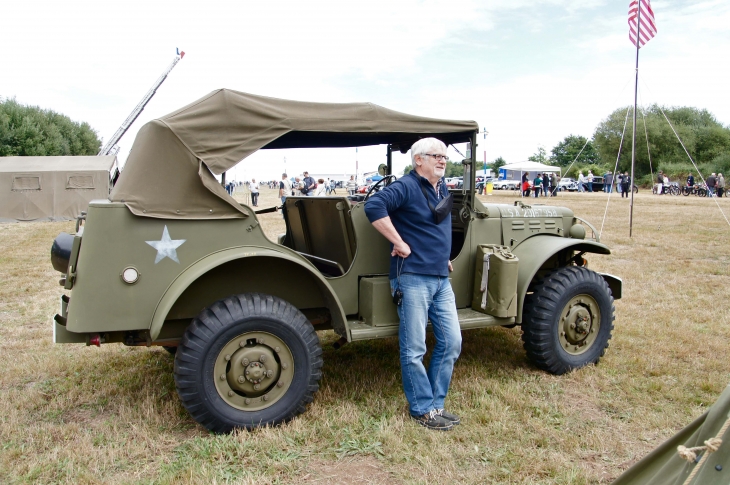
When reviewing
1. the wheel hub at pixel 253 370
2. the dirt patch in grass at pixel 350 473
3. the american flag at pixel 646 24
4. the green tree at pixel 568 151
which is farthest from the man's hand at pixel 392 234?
the green tree at pixel 568 151

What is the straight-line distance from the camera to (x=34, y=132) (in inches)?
1309

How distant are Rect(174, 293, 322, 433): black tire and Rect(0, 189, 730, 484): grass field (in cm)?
15

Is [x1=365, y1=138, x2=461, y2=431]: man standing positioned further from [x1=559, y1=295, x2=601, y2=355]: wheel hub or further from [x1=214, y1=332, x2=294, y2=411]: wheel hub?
[x1=559, y1=295, x2=601, y2=355]: wheel hub

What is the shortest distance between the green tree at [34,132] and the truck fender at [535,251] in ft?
114

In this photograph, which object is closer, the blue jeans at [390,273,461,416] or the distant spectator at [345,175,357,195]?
the blue jeans at [390,273,461,416]

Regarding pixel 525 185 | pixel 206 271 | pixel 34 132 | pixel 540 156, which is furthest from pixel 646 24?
pixel 540 156

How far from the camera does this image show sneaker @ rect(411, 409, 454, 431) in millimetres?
3670

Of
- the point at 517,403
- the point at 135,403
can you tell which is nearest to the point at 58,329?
the point at 135,403

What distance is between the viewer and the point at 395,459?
329 cm

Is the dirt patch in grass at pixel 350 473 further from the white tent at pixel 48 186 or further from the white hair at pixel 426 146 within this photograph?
the white tent at pixel 48 186

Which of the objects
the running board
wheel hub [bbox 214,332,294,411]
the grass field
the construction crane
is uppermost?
the construction crane

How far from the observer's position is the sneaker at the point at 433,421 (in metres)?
3.67

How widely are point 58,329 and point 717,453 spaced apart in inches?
139

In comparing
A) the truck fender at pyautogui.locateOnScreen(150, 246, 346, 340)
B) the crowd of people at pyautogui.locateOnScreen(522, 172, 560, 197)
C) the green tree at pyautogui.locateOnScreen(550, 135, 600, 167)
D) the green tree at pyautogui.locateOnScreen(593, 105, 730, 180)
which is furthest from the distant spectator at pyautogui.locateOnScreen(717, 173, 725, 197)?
the green tree at pyautogui.locateOnScreen(550, 135, 600, 167)
